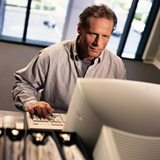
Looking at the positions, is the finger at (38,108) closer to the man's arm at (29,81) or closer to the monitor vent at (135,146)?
the man's arm at (29,81)

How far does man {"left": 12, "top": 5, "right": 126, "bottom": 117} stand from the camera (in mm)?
1396

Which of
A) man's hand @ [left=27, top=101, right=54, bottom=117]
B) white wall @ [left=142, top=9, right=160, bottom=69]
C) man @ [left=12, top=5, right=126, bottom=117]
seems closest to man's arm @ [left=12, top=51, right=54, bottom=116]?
man @ [left=12, top=5, right=126, bottom=117]

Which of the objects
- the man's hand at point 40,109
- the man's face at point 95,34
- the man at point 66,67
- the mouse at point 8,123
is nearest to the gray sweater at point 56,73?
the man at point 66,67

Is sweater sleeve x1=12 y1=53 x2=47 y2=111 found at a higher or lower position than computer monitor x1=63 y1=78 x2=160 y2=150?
lower

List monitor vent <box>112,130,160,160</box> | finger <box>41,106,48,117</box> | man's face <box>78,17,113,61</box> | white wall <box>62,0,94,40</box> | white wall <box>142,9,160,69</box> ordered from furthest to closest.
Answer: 1. white wall <box>142,9,160,69</box>
2. white wall <box>62,0,94,40</box>
3. man's face <box>78,17,113,61</box>
4. finger <box>41,106,48,117</box>
5. monitor vent <box>112,130,160,160</box>

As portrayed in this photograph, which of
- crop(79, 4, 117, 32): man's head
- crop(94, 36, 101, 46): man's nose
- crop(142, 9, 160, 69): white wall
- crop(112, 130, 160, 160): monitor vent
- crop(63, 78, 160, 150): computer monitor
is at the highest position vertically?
crop(79, 4, 117, 32): man's head

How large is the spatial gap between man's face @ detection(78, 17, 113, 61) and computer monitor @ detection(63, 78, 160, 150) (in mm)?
561

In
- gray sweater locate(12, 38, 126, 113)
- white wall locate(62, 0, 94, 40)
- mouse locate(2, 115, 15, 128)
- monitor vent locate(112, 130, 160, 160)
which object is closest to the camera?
monitor vent locate(112, 130, 160, 160)

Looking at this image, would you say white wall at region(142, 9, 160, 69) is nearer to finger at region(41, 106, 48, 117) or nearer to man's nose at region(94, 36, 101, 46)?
man's nose at region(94, 36, 101, 46)

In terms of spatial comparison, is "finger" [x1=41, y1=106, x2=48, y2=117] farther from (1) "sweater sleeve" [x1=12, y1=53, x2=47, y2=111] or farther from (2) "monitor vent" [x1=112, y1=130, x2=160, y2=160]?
(2) "monitor vent" [x1=112, y1=130, x2=160, y2=160]

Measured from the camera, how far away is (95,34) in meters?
1.36

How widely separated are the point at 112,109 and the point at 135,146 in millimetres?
140

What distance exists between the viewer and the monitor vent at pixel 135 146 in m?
0.76

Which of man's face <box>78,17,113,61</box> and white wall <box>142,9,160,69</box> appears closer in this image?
man's face <box>78,17,113,61</box>
